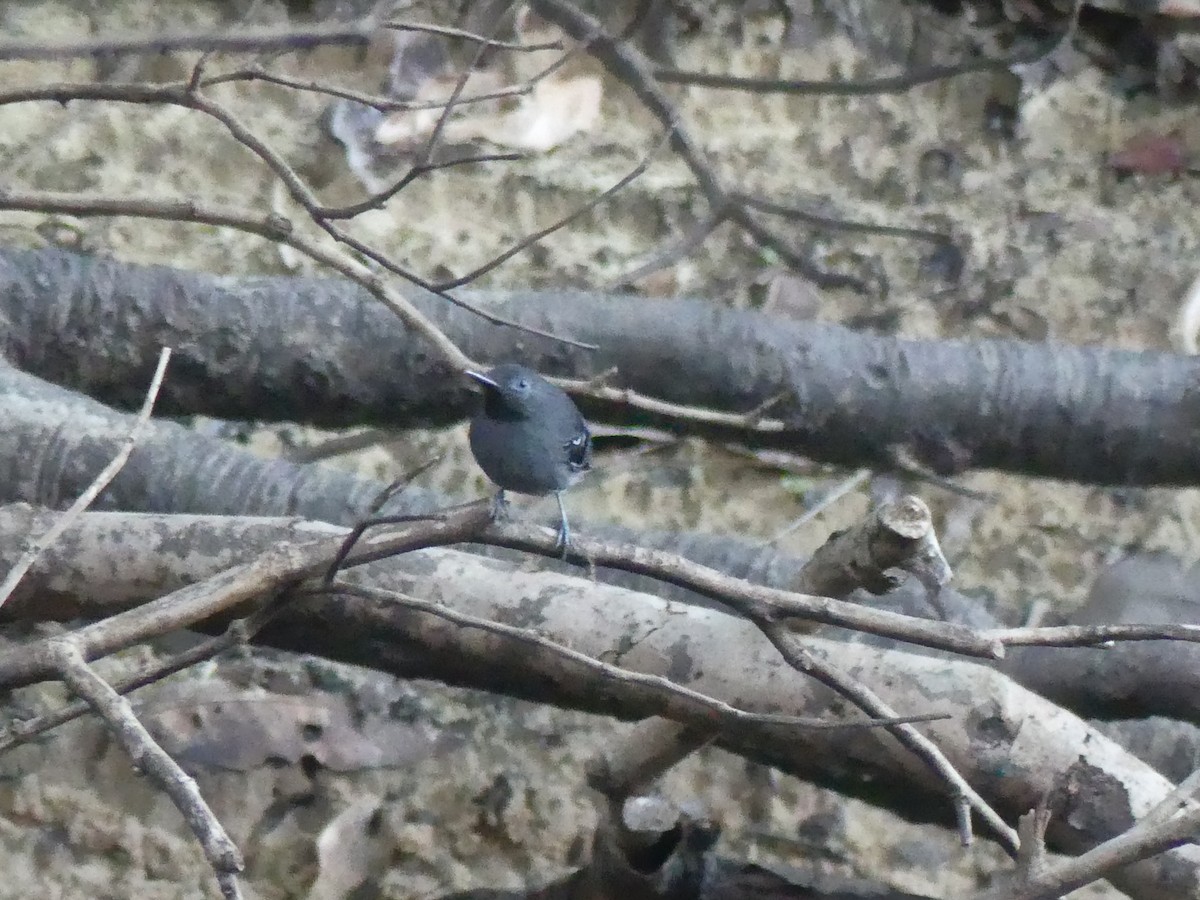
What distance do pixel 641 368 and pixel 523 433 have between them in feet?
1.40

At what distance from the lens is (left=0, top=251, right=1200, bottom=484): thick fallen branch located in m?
1.86

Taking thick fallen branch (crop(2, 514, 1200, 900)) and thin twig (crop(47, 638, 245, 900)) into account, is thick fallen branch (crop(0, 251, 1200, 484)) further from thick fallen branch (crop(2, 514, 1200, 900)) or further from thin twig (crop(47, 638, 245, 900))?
thin twig (crop(47, 638, 245, 900))

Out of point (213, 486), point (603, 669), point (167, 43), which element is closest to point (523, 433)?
point (213, 486)

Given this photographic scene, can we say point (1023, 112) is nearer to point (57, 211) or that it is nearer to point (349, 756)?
point (349, 756)

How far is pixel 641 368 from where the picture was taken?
2012 mm

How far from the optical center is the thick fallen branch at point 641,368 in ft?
6.11

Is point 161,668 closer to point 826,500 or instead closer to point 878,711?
point 878,711

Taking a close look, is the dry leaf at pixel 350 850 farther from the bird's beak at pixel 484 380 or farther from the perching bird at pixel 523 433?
the bird's beak at pixel 484 380

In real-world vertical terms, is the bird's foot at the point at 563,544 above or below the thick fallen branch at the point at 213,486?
above

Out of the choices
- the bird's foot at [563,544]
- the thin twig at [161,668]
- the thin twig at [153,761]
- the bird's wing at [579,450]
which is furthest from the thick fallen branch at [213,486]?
the thin twig at [153,761]

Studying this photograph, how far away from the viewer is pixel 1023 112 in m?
3.14

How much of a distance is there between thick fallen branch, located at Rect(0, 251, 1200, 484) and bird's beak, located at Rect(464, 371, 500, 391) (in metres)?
0.24

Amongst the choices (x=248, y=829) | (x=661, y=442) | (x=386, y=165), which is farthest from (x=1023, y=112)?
(x=248, y=829)

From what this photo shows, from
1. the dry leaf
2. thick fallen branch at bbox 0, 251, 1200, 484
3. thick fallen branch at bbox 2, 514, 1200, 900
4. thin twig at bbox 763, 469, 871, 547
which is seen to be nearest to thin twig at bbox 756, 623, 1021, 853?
thick fallen branch at bbox 2, 514, 1200, 900
